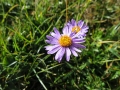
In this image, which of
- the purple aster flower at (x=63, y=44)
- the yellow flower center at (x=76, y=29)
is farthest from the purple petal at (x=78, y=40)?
the yellow flower center at (x=76, y=29)

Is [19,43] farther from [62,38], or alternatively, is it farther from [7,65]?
[62,38]

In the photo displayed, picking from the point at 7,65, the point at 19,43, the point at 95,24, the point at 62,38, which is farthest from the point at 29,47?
the point at 95,24

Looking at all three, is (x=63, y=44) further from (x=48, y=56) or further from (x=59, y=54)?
(x=48, y=56)

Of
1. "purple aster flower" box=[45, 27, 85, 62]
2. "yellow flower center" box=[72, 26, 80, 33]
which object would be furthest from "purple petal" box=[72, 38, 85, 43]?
"yellow flower center" box=[72, 26, 80, 33]

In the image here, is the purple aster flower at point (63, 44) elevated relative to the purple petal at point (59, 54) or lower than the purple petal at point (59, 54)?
elevated

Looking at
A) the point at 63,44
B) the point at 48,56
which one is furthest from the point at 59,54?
the point at 48,56

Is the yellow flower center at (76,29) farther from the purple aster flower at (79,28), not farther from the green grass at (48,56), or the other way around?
the green grass at (48,56)

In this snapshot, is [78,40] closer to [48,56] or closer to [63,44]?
[63,44]

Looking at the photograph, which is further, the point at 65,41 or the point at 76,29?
the point at 76,29

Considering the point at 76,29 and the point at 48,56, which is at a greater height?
the point at 76,29
